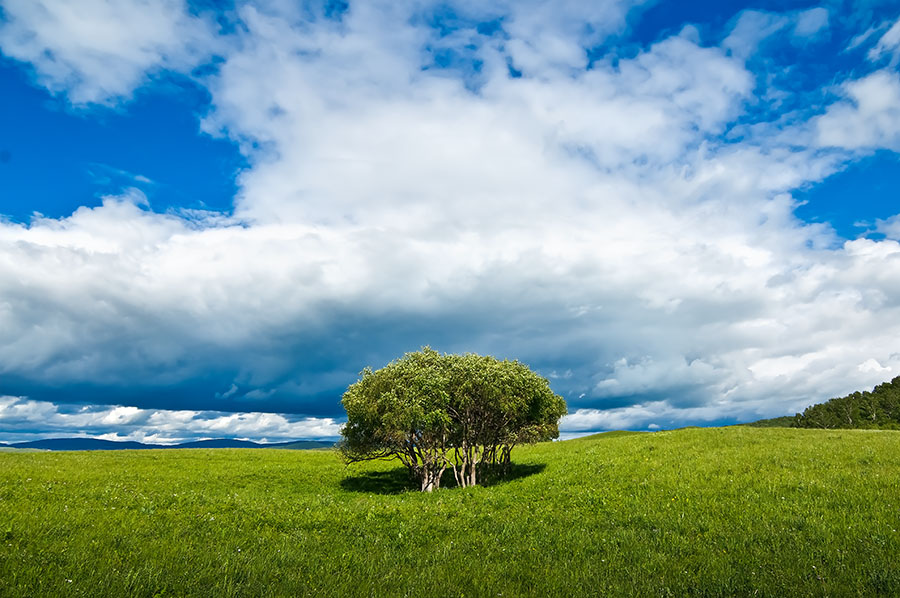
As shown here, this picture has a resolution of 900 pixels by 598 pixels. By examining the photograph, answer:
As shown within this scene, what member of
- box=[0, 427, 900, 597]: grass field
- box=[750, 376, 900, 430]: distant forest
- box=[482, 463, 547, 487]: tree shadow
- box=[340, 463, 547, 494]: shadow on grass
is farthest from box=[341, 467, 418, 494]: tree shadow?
box=[750, 376, 900, 430]: distant forest

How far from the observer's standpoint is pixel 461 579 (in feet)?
40.0

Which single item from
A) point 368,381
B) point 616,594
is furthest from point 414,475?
point 616,594

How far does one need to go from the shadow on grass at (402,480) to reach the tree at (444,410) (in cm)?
136

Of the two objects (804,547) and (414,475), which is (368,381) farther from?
(804,547)

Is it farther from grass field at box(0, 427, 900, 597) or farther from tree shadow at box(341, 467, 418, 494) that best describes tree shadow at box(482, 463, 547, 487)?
grass field at box(0, 427, 900, 597)

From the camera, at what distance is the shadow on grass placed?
3850 cm

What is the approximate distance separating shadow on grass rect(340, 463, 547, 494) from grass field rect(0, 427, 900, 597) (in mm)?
8434

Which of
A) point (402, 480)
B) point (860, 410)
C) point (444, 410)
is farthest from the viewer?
point (860, 410)

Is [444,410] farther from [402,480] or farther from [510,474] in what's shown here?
[402,480]

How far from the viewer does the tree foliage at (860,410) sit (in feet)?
399

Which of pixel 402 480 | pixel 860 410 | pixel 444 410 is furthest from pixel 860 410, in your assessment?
pixel 444 410

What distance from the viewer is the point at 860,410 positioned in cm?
13300

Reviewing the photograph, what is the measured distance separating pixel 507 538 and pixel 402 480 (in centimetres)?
2864

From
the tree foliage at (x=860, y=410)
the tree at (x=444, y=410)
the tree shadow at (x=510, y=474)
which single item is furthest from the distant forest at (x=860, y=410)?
the tree at (x=444, y=410)
